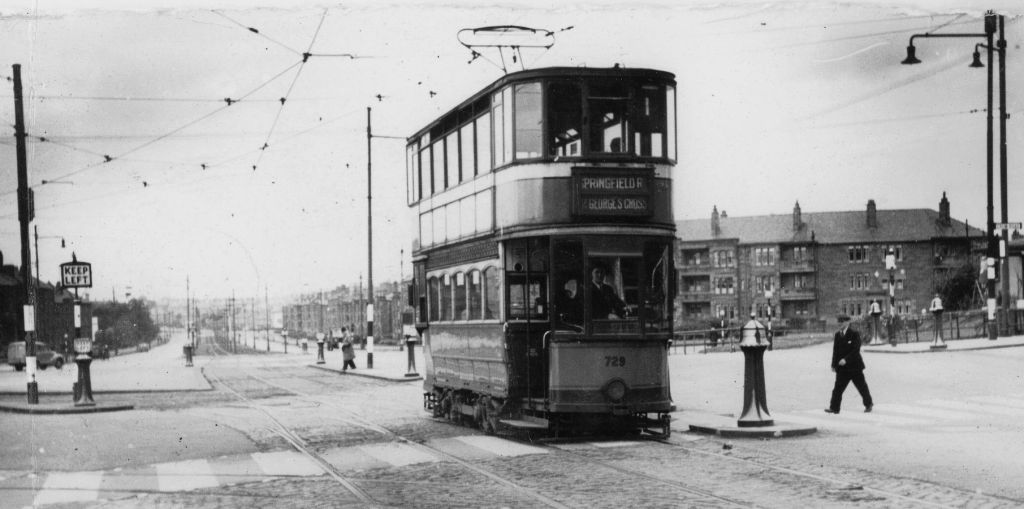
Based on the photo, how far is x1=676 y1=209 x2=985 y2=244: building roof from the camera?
3784 inches

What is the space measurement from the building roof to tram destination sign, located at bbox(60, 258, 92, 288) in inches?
2999

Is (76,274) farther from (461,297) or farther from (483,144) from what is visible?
(483,144)

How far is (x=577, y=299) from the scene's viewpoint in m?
13.9

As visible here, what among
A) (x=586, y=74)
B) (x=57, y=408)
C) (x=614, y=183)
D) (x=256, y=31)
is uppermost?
(x=256, y=31)

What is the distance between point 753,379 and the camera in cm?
1452

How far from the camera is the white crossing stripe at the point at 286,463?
1202cm

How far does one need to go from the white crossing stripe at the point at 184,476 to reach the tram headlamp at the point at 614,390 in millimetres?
4772

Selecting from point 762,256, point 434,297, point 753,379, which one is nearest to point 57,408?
point 434,297

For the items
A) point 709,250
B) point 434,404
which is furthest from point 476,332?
point 709,250

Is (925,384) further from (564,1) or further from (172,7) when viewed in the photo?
(172,7)

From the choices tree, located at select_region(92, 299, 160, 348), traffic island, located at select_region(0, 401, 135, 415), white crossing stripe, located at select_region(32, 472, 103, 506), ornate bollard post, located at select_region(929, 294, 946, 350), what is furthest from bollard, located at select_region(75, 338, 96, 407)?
tree, located at select_region(92, 299, 160, 348)

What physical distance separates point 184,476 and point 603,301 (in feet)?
17.6

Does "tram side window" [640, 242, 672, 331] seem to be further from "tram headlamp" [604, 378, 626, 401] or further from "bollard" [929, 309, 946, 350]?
"bollard" [929, 309, 946, 350]

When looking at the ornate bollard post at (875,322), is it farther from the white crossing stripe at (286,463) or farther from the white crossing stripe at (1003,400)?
the white crossing stripe at (286,463)
